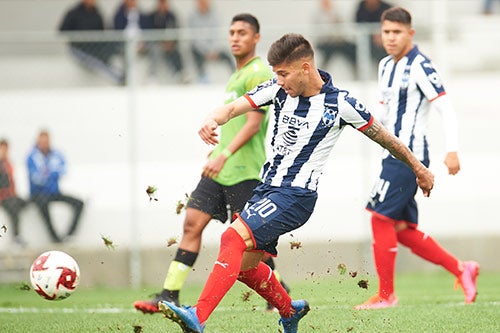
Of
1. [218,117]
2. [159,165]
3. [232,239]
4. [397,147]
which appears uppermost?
[218,117]

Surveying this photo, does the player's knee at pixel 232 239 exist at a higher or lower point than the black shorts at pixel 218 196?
higher

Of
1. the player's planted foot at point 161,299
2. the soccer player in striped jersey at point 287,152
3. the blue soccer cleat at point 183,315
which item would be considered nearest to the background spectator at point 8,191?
the player's planted foot at point 161,299

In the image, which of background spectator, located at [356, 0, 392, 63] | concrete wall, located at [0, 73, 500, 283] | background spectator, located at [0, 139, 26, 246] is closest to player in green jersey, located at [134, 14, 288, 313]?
background spectator, located at [0, 139, 26, 246]

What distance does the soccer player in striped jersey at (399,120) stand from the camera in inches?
373

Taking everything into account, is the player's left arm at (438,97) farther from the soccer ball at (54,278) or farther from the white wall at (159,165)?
the white wall at (159,165)

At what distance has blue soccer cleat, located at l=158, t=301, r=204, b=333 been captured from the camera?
684cm

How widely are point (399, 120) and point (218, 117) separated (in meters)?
2.83

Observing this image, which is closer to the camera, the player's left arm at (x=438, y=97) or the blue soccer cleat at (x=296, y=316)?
the blue soccer cleat at (x=296, y=316)

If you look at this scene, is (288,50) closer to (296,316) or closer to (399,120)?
(296,316)

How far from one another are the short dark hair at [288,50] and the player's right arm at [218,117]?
366mm

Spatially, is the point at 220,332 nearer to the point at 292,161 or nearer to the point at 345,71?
the point at 292,161

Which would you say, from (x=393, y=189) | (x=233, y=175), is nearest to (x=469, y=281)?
(x=393, y=189)

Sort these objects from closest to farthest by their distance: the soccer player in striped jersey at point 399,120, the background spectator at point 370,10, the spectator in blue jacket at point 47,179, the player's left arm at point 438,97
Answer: the player's left arm at point 438,97 < the soccer player in striped jersey at point 399,120 < the spectator in blue jacket at point 47,179 < the background spectator at point 370,10

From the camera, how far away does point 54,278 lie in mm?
7730
